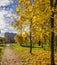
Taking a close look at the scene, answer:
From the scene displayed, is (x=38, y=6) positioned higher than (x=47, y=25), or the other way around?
(x=38, y=6)

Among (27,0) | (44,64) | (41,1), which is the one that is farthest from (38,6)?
(44,64)

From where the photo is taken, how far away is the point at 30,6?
44.2ft

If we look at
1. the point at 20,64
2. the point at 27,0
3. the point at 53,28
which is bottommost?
the point at 20,64

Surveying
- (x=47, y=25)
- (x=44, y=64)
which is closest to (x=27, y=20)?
(x=47, y=25)

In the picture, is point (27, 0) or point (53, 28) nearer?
point (53, 28)

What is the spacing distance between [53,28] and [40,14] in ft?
3.61

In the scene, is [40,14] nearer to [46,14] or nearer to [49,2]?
[46,14]

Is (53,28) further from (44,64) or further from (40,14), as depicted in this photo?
(44,64)

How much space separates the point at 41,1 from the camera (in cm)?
1319

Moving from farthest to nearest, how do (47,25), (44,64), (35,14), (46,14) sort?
(44,64) → (47,25) → (35,14) → (46,14)

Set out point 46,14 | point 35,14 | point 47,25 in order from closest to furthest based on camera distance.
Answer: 1. point 46,14
2. point 35,14
3. point 47,25

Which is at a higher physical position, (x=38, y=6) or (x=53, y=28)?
(x=38, y=6)

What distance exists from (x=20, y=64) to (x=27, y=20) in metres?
3.35

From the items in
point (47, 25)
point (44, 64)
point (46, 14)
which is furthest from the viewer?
point (44, 64)
